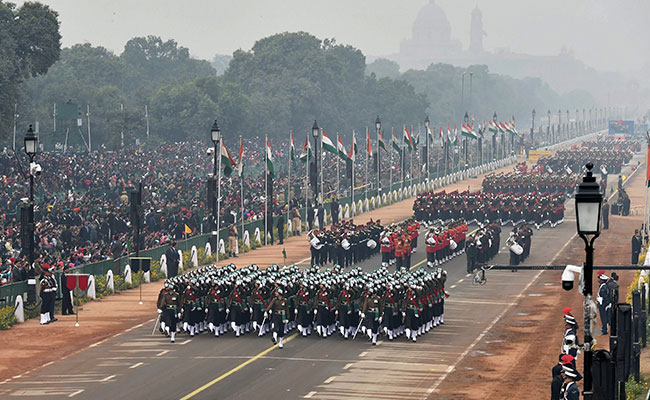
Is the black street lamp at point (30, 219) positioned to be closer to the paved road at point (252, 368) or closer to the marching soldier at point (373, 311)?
the paved road at point (252, 368)

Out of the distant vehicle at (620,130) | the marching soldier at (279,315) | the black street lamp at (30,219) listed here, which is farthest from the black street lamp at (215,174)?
the distant vehicle at (620,130)

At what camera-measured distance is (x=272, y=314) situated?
32.2m

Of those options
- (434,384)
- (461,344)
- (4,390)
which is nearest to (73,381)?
(4,390)

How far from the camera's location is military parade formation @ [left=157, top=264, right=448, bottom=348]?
32.7 metres

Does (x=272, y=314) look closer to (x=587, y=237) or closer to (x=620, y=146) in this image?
(x=587, y=237)

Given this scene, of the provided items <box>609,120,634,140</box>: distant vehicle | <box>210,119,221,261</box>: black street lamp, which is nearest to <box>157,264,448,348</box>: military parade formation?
<box>210,119,221,261</box>: black street lamp

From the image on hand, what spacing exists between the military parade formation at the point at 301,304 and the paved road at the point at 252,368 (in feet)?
1.26

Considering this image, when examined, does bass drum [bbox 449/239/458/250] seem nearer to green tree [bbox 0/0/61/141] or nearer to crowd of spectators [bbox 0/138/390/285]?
crowd of spectators [bbox 0/138/390/285]

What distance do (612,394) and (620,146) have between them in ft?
452

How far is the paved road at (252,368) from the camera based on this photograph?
89.3ft

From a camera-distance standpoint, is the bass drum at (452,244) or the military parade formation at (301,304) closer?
the military parade formation at (301,304)

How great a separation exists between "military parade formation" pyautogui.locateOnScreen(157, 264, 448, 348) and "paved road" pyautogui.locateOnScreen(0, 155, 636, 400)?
1.26 ft

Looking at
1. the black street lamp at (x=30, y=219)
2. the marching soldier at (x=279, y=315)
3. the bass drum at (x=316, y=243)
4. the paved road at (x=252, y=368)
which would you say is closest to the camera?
the paved road at (x=252, y=368)

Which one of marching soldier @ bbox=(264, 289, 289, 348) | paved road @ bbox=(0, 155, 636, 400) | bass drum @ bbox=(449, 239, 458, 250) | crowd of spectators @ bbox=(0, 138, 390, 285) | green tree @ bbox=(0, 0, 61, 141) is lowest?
paved road @ bbox=(0, 155, 636, 400)
